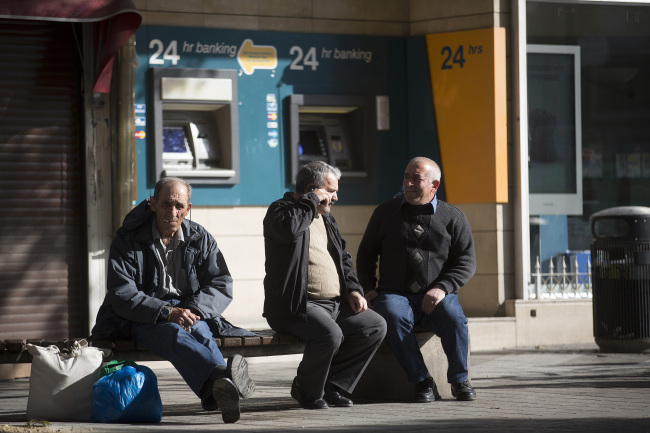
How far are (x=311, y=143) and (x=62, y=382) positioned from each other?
5345 millimetres

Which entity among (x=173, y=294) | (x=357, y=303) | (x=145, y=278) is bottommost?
(x=357, y=303)

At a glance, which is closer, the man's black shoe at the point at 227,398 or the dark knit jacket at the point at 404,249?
the man's black shoe at the point at 227,398

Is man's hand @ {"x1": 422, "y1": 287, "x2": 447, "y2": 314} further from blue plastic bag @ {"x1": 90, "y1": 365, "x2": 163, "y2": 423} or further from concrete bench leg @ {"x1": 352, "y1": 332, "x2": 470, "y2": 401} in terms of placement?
blue plastic bag @ {"x1": 90, "y1": 365, "x2": 163, "y2": 423}

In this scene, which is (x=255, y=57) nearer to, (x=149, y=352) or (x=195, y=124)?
(x=195, y=124)

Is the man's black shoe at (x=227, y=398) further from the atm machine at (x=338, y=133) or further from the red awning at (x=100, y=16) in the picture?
the atm machine at (x=338, y=133)

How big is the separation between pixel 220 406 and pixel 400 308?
1559 mm

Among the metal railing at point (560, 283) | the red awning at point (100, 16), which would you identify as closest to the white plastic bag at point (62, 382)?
the red awning at point (100, 16)

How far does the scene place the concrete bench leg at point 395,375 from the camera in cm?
730

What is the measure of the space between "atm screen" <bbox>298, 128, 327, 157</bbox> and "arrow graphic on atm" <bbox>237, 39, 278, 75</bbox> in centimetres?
77

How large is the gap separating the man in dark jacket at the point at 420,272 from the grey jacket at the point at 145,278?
1.17 metres

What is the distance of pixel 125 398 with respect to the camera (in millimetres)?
6137

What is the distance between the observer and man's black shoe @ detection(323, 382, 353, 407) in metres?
6.99

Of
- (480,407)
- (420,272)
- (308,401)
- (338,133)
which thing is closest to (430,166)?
(420,272)

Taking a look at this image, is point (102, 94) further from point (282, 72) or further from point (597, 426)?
point (597, 426)
